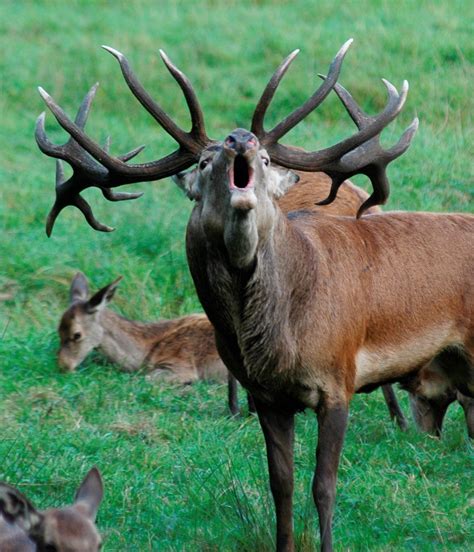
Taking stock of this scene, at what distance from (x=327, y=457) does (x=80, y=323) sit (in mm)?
4059

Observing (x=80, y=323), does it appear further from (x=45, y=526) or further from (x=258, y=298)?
(x=45, y=526)

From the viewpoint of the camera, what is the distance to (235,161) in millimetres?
5855

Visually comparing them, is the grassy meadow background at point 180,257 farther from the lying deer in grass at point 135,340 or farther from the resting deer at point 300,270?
the resting deer at point 300,270

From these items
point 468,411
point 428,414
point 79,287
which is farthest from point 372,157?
point 79,287

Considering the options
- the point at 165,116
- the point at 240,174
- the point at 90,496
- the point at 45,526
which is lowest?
the point at 90,496

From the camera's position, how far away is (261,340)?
633 centimetres

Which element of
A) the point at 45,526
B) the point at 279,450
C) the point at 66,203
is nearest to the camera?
the point at 45,526

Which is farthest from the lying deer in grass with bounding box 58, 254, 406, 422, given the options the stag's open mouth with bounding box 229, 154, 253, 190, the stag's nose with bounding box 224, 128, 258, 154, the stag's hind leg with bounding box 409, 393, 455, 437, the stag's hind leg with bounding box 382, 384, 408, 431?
the stag's nose with bounding box 224, 128, 258, 154

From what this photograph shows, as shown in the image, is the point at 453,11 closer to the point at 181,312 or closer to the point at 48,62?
the point at 48,62

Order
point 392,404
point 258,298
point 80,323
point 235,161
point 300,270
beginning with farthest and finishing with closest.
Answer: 1. point 80,323
2. point 392,404
3. point 300,270
4. point 258,298
5. point 235,161

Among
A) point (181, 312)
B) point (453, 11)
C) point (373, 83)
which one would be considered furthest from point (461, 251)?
point (453, 11)

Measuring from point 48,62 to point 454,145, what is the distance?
4860mm

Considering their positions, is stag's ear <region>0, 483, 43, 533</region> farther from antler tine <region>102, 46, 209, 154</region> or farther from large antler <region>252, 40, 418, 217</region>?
Answer: large antler <region>252, 40, 418, 217</region>

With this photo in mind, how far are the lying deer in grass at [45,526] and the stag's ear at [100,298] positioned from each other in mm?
4800
